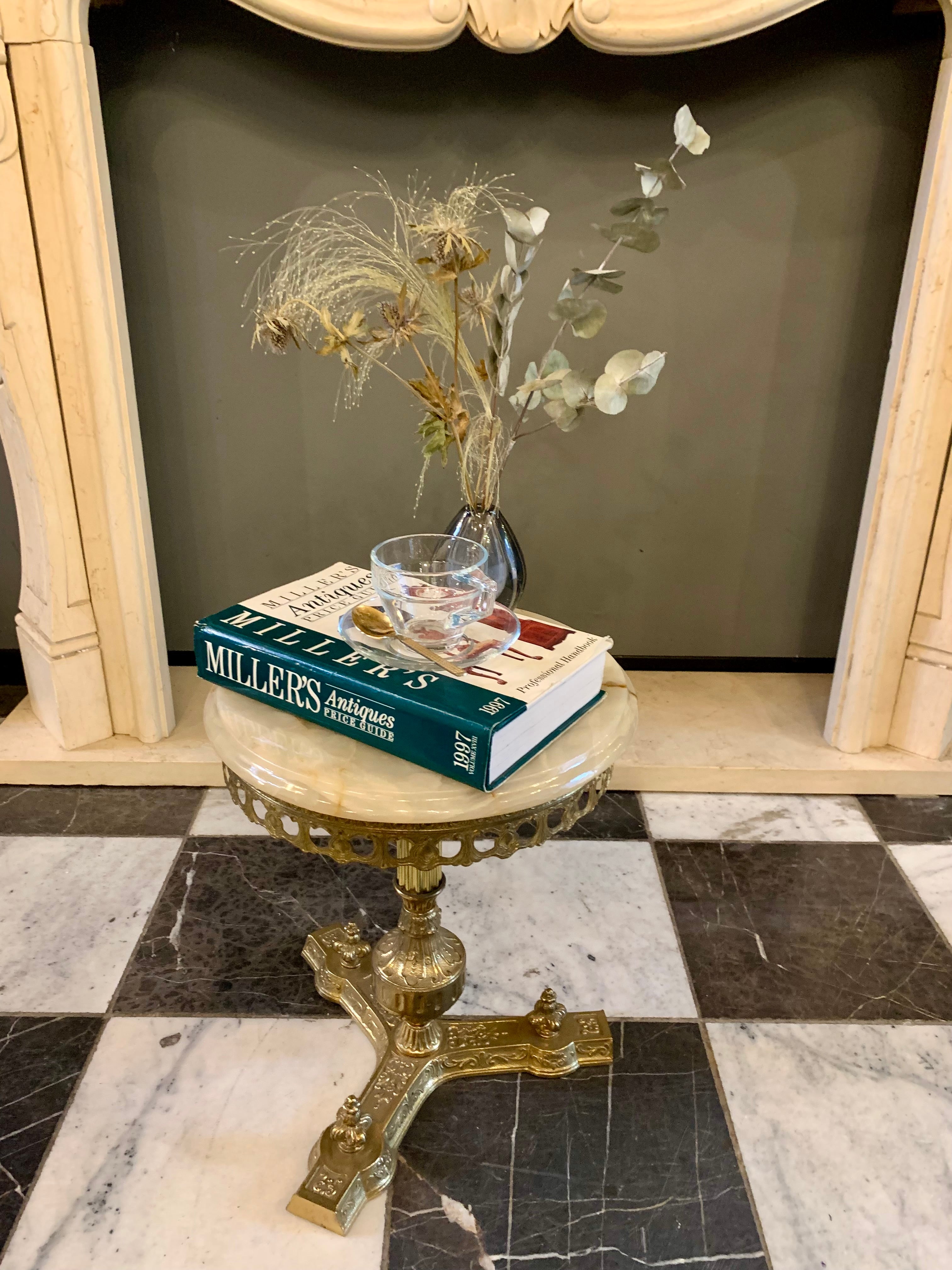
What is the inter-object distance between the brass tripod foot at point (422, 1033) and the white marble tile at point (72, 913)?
0.37 meters

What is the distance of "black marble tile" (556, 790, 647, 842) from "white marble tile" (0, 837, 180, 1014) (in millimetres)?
794

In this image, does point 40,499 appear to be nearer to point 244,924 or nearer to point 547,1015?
point 244,924

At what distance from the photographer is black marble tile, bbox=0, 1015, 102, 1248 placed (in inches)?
44.6

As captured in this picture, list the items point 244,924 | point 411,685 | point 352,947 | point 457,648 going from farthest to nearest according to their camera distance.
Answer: point 244,924, point 352,947, point 457,648, point 411,685

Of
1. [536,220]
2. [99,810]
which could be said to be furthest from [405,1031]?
[536,220]

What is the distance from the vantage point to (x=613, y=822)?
6.11 feet

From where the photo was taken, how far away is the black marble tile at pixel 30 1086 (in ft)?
3.71

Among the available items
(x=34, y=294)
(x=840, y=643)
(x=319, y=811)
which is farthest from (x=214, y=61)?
(x=840, y=643)

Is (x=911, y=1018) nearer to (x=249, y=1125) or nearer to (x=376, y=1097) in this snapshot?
(x=376, y=1097)

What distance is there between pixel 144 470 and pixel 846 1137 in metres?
1.71

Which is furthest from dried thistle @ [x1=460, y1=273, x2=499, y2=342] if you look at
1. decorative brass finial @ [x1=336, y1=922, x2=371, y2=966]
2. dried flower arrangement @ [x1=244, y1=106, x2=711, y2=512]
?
decorative brass finial @ [x1=336, y1=922, x2=371, y2=966]

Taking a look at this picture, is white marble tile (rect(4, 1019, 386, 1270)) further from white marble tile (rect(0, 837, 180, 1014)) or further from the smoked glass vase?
the smoked glass vase

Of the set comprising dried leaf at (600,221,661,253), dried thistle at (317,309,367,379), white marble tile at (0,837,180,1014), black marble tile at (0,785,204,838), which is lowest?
white marble tile at (0,837,180,1014)

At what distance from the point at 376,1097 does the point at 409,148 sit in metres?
1.73
